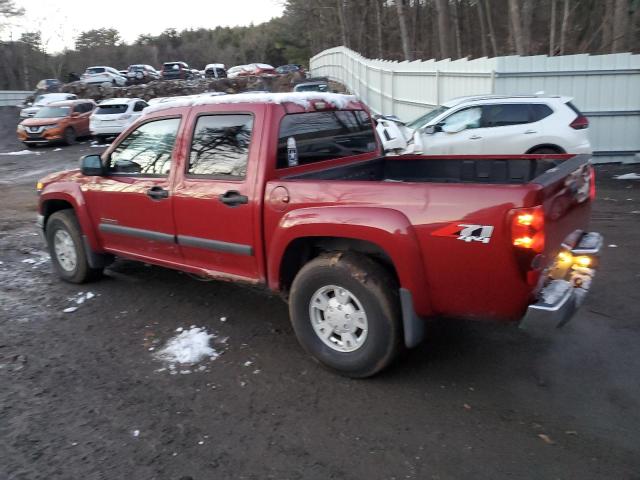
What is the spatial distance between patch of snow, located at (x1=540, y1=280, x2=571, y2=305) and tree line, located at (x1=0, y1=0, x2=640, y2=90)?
15685 mm

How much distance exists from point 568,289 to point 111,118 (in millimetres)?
22153

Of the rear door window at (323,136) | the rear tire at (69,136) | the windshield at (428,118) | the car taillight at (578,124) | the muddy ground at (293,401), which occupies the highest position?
the rear door window at (323,136)

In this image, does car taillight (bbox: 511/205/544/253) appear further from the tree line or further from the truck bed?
the tree line

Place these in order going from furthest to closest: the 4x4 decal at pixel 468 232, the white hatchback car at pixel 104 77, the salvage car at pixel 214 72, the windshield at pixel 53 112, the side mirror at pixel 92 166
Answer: the salvage car at pixel 214 72, the white hatchback car at pixel 104 77, the windshield at pixel 53 112, the side mirror at pixel 92 166, the 4x4 decal at pixel 468 232

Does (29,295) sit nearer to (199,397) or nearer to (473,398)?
(199,397)

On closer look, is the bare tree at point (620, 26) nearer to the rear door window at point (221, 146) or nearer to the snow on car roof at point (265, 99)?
the snow on car roof at point (265, 99)

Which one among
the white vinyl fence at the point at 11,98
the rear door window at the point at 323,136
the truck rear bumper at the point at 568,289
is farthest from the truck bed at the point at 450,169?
the white vinyl fence at the point at 11,98

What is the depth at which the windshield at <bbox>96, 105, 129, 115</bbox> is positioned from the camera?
76.3ft

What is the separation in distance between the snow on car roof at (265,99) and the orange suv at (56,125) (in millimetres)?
19661

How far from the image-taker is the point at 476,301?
3475 mm

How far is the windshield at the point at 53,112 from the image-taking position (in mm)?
23422

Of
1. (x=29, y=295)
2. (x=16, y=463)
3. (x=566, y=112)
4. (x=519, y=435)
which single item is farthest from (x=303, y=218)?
(x=566, y=112)

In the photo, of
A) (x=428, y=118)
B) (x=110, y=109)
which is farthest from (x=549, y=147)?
(x=110, y=109)

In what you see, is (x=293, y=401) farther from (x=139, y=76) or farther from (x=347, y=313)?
(x=139, y=76)
